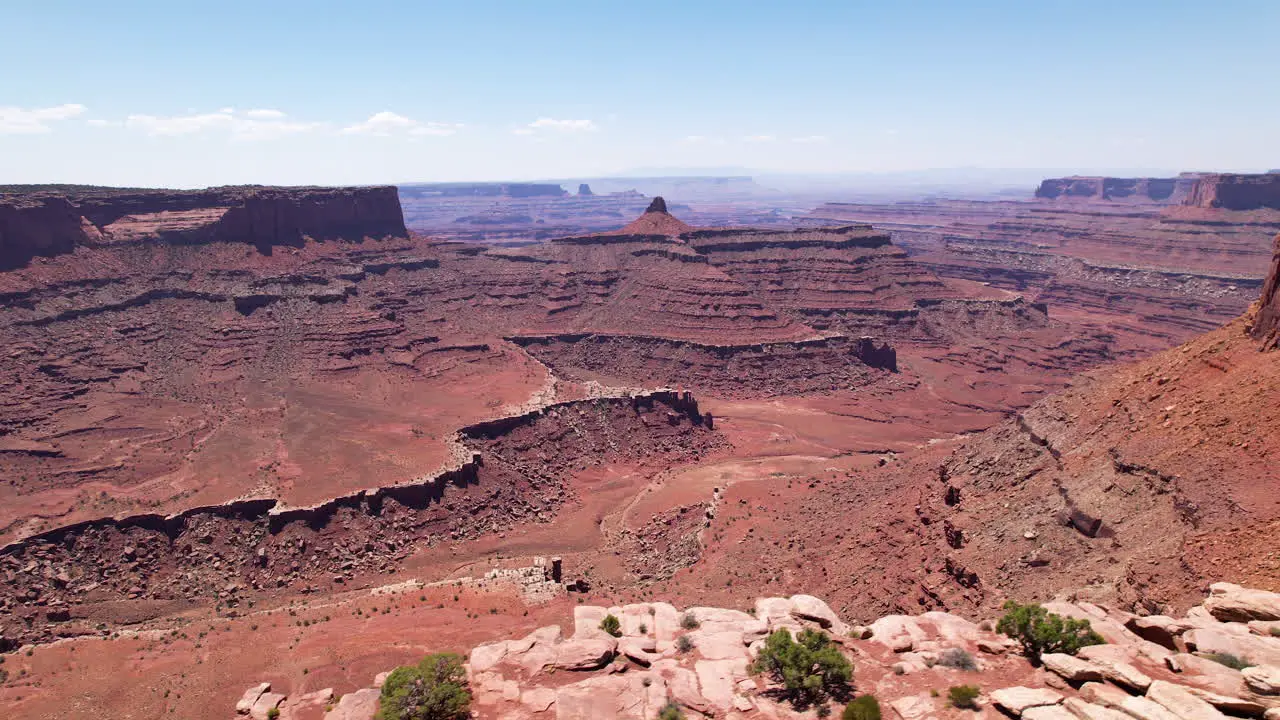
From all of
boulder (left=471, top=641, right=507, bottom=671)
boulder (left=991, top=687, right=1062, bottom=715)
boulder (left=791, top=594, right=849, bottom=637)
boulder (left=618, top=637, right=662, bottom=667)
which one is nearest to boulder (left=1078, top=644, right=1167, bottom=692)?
boulder (left=991, top=687, right=1062, bottom=715)

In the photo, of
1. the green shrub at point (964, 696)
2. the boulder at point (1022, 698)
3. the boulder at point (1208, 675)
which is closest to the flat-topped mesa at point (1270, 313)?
the boulder at point (1208, 675)

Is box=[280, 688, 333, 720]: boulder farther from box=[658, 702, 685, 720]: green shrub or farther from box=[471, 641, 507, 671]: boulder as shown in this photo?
box=[658, 702, 685, 720]: green shrub

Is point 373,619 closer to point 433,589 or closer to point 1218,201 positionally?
point 433,589

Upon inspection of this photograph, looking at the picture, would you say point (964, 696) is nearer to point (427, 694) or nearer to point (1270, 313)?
point (427, 694)

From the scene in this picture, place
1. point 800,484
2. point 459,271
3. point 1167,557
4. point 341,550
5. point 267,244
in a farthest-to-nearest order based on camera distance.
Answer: point 459,271 < point 267,244 < point 800,484 < point 341,550 < point 1167,557

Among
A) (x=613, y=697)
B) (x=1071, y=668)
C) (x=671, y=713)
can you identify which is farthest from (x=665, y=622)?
(x=1071, y=668)

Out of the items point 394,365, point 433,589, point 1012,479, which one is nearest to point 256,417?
point 394,365
